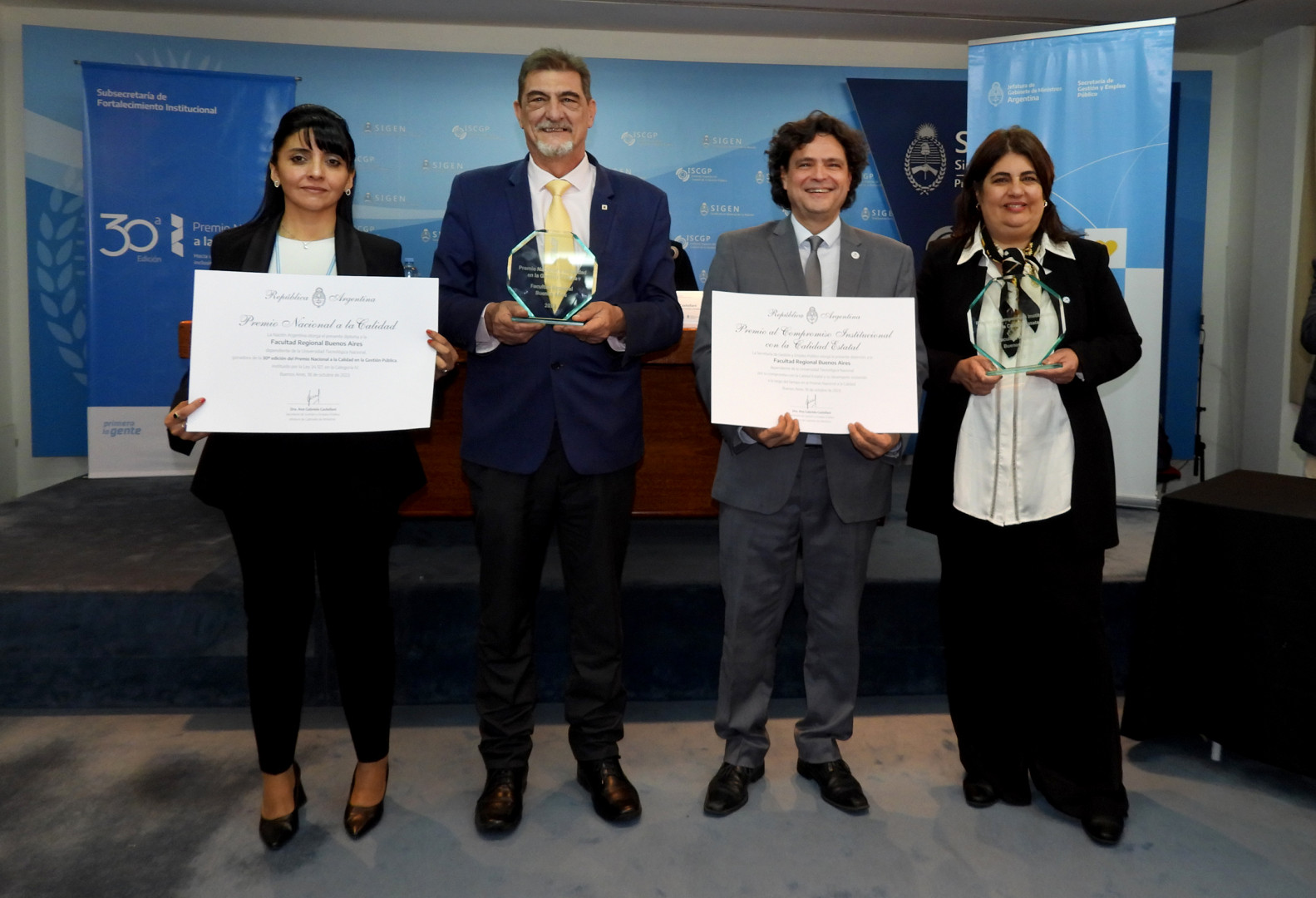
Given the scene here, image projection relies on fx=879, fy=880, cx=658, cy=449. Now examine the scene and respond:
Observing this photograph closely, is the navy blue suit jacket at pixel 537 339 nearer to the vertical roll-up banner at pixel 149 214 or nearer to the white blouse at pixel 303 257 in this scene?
the white blouse at pixel 303 257

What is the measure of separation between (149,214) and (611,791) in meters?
4.51

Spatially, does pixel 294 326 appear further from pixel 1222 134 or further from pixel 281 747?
pixel 1222 134

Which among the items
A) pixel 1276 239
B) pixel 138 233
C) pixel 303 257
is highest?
pixel 1276 239

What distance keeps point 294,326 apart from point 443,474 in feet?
4.07

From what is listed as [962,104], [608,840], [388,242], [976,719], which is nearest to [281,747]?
[608,840]

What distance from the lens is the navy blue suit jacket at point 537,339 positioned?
1.87 m

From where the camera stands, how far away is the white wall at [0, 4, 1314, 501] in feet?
16.7

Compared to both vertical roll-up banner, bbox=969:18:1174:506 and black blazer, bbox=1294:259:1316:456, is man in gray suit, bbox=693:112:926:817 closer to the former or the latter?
black blazer, bbox=1294:259:1316:456

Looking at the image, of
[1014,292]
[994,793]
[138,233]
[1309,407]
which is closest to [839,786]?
[994,793]

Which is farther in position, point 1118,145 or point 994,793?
point 1118,145

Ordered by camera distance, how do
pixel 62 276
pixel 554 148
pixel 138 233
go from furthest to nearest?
1. pixel 62 276
2. pixel 138 233
3. pixel 554 148

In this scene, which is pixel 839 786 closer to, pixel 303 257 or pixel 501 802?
pixel 501 802

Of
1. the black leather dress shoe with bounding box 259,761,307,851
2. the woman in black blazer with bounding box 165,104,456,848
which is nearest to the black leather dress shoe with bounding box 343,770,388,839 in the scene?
the woman in black blazer with bounding box 165,104,456,848

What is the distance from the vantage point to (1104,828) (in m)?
1.90
